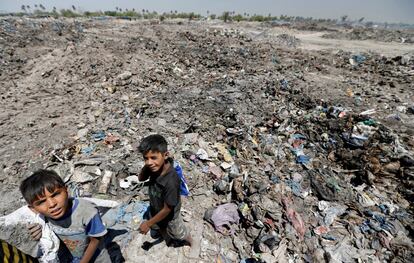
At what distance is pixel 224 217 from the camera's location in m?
3.03

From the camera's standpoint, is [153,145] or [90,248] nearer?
[90,248]

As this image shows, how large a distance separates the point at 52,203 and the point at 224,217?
2086 mm

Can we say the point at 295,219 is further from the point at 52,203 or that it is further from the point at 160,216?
the point at 52,203

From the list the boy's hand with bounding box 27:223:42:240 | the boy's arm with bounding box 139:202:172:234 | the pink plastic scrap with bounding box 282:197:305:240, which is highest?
the boy's hand with bounding box 27:223:42:240

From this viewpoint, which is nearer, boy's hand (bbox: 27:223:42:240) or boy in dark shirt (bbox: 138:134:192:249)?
boy's hand (bbox: 27:223:42:240)

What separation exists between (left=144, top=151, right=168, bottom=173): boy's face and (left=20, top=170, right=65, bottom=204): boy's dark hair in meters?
0.63

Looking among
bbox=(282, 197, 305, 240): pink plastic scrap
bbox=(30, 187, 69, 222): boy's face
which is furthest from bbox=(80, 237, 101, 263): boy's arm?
bbox=(282, 197, 305, 240): pink plastic scrap

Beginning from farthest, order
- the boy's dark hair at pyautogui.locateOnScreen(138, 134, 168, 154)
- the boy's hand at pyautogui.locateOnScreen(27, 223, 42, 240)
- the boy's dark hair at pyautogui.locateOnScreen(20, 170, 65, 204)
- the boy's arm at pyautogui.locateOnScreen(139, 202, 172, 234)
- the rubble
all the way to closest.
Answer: the rubble, the boy's arm at pyautogui.locateOnScreen(139, 202, 172, 234), the boy's dark hair at pyautogui.locateOnScreen(138, 134, 168, 154), the boy's hand at pyautogui.locateOnScreen(27, 223, 42, 240), the boy's dark hair at pyautogui.locateOnScreen(20, 170, 65, 204)

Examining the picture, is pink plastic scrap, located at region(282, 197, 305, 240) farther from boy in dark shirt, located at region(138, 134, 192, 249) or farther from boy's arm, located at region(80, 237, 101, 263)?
boy's arm, located at region(80, 237, 101, 263)

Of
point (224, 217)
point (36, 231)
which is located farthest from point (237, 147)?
point (36, 231)

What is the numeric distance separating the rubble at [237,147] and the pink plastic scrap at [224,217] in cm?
1

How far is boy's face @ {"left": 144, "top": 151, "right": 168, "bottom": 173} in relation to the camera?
1.84 m

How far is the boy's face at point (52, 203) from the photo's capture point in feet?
4.55

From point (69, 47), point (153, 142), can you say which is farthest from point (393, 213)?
point (69, 47)
